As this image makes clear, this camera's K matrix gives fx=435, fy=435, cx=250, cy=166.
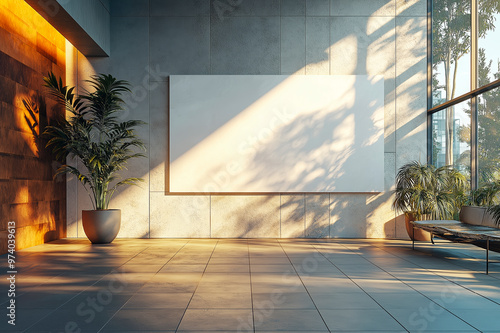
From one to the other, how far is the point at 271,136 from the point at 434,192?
2988 millimetres

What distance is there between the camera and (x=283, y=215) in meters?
8.19

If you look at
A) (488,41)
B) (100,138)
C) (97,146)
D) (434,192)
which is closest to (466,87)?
(488,41)

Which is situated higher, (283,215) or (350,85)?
(350,85)

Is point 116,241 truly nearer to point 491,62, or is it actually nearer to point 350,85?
point 350,85

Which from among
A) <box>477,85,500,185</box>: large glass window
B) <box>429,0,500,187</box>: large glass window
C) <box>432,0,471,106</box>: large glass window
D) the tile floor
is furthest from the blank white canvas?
<box>477,85,500,185</box>: large glass window

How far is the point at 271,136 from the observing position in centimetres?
813

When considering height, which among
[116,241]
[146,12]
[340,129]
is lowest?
[116,241]

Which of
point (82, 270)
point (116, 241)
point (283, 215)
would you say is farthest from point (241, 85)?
point (82, 270)

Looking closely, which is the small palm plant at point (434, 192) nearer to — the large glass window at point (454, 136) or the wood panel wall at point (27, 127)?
the large glass window at point (454, 136)

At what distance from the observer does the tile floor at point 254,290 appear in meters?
3.14

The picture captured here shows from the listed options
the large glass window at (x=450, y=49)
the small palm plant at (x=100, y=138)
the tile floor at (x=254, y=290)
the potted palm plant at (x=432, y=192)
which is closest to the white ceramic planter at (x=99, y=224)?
the small palm plant at (x=100, y=138)

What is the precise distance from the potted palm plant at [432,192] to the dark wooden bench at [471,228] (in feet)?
1.61

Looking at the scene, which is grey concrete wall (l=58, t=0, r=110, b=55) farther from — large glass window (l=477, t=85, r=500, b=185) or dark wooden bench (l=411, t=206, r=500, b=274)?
large glass window (l=477, t=85, r=500, b=185)

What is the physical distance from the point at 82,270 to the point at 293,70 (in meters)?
5.22
